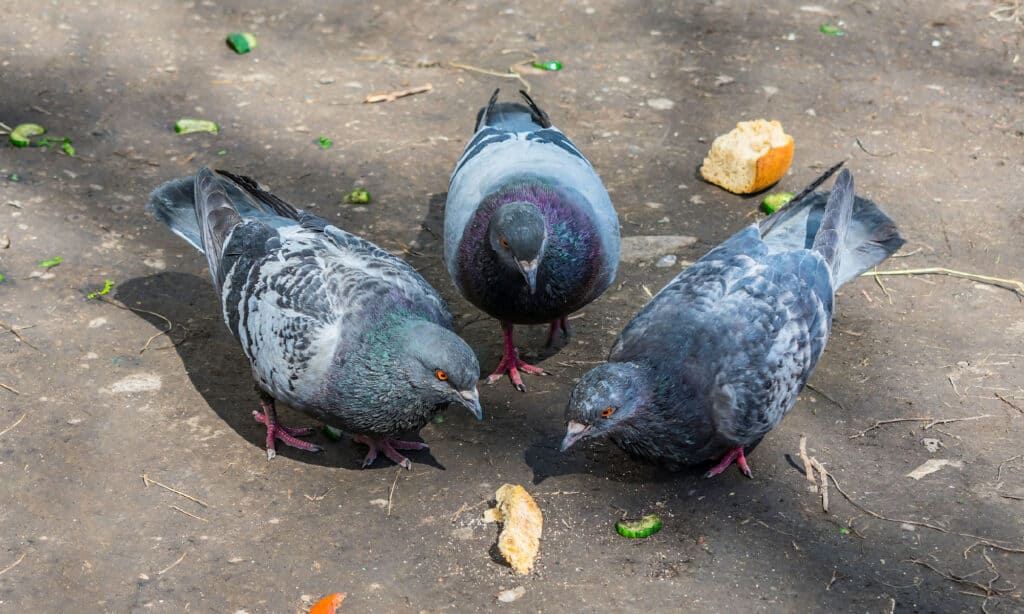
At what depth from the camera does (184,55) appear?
7469 mm

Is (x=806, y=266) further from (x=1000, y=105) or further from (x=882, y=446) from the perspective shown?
(x=1000, y=105)

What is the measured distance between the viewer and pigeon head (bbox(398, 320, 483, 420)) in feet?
12.3

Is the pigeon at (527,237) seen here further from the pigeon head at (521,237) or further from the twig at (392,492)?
the twig at (392,492)

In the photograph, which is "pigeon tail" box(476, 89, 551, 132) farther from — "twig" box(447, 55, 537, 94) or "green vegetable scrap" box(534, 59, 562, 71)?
"green vegetable scrap" box(534, 59, 562, 71)

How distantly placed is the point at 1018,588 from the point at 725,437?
116 centimetres

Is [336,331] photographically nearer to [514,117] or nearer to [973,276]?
[514,117]

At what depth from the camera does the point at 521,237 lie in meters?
4.11

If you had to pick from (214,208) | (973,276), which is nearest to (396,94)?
(214,208)

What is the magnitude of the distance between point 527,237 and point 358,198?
7.19 feet

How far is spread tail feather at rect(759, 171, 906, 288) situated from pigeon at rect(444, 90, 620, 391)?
2.54 feet

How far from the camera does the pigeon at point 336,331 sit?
3807 mm

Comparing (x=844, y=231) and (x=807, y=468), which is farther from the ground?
(x=844, y=231)

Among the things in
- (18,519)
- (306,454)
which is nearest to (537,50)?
(306,454)

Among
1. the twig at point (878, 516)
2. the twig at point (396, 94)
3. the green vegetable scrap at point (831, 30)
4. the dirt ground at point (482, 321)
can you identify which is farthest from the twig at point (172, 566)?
the green vegetable scrap at point (831, 30)
